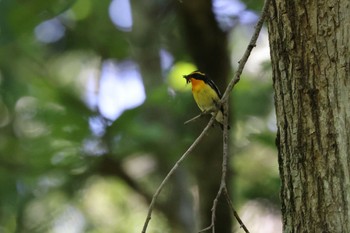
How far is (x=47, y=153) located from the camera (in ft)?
18.8

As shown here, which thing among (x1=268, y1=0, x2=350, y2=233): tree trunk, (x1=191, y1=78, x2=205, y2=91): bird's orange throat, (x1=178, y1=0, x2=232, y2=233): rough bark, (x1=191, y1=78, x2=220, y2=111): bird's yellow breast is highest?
(x1=178, y1=0, x2=232, y2=233): rough bark

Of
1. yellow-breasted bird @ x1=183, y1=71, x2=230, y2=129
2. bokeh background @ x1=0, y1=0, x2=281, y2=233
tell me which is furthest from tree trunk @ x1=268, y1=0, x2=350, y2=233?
bokeh background @ x1=0, y1=0, x2=281, y2=233

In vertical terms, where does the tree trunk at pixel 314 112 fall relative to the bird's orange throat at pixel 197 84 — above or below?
below

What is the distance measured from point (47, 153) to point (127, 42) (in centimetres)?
199

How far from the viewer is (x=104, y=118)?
18.7 ft

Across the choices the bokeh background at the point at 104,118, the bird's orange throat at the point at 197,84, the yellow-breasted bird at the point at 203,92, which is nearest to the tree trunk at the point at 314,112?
the yellow-breasted bird at the point at 203,92

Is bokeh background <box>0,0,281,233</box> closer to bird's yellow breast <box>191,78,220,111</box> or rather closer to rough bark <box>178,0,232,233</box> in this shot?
rough bark <box>178,0,232,233</box>

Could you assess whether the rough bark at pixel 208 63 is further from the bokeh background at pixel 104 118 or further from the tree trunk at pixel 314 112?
the tree trunk at pixel 314 112

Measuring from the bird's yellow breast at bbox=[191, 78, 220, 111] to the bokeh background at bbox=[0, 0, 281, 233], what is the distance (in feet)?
3.94

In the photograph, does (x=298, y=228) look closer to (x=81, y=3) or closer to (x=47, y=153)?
(x=47, y=153)

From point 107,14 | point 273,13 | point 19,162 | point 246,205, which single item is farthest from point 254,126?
point 273,13

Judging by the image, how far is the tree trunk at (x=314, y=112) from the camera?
9.61ft

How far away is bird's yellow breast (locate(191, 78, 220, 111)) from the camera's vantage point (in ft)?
13.6

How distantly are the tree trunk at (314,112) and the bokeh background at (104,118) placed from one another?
2316 millimetres
